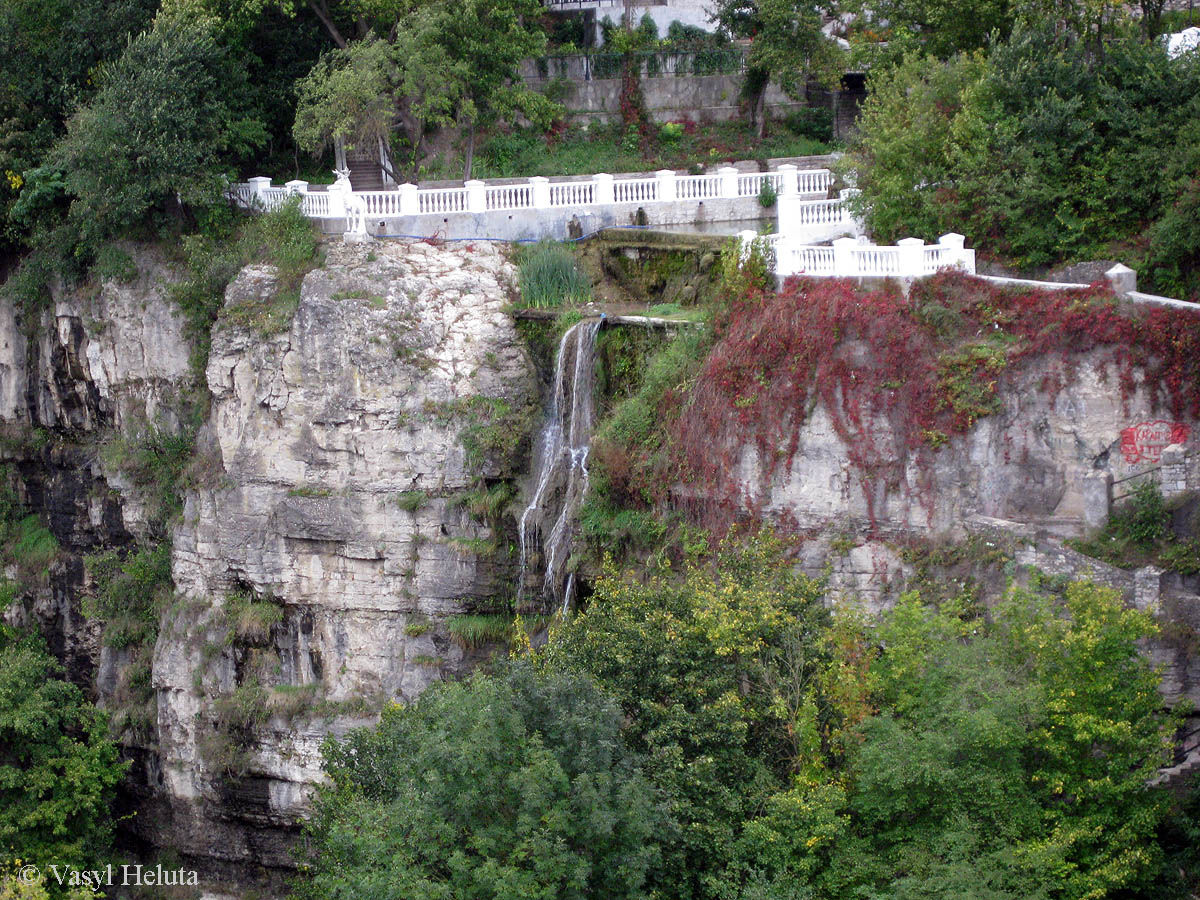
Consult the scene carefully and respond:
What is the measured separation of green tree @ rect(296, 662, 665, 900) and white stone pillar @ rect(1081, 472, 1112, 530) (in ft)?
27.6

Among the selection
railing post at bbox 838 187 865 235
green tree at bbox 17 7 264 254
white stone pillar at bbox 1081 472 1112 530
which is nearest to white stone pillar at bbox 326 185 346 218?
green tree at bbox 17 7 264 254

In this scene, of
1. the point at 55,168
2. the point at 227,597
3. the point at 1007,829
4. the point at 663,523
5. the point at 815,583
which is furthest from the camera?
the point at 55,168

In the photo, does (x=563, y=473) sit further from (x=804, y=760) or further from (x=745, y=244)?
(x=804, y=760)

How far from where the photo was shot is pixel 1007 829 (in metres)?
19.2

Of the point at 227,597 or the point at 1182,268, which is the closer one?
the point at 1182,268

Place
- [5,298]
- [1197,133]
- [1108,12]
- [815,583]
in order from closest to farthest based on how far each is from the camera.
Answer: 1. [815,583]
2. [1197,133]
3. [1108,12]
4. [5,298]

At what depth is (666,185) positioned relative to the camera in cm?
3014

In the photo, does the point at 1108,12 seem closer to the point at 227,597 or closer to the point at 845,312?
the point at 845,312

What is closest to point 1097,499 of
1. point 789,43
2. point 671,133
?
point 789,43

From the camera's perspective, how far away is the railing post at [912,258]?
24141mm

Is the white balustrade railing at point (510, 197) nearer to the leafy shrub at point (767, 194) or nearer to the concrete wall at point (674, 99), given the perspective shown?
the leafy shrub at point (767, 194)

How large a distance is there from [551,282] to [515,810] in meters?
12.8

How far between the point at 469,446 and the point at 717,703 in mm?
9826

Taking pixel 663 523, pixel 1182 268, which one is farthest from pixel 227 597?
pixel 1182 268
